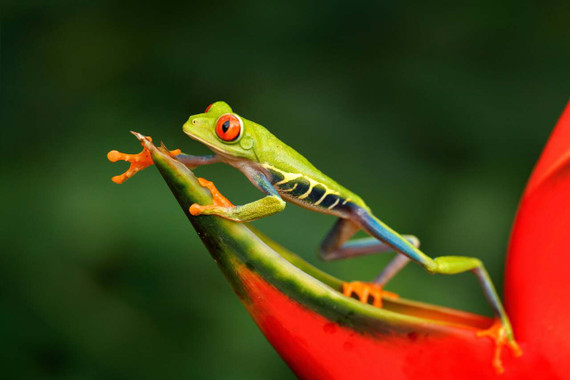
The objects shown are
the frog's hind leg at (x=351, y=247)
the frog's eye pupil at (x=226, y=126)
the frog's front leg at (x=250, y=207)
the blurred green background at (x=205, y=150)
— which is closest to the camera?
the frog's front leg at (x=250, y=207)

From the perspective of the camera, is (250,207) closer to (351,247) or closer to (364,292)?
(364,292)

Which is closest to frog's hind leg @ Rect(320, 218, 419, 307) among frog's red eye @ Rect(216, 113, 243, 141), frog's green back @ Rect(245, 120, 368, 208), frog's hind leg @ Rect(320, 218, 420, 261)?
frog's hind leg @ Rect(320, 218, 420, 261)

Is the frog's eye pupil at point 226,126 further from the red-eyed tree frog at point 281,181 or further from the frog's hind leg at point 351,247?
the frog's hind leg at point 351,247

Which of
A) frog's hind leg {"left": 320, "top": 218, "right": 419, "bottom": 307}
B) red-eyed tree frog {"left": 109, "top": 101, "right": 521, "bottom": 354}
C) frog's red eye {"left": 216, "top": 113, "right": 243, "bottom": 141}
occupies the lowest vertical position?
frog's hind leg {"left": 320, "top": 218, "right": 419, "bottom": 307}

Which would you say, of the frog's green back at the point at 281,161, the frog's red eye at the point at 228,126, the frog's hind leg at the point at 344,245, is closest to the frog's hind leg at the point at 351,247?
the frog's hind leg at the point at 344,245

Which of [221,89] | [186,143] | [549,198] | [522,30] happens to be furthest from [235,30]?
[549,198]

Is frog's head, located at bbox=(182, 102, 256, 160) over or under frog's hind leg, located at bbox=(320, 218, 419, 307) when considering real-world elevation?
over

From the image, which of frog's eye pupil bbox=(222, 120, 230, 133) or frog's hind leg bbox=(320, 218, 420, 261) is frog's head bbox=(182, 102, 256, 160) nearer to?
frog's eye pupil bbox=(222, 120, 230, 133)
